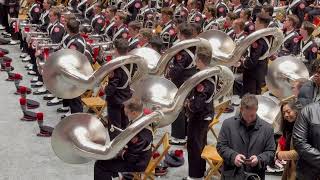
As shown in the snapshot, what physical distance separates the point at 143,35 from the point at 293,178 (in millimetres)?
4229

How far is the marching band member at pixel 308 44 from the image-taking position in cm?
958

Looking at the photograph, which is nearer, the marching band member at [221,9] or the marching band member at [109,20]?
the marching band member at [109,20]

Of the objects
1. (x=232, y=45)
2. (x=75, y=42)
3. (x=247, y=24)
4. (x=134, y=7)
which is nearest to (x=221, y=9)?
(x=134, y=7)

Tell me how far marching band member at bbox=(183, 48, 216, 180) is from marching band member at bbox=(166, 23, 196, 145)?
1089mm

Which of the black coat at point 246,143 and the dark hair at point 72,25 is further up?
the dark hair at point 72,25

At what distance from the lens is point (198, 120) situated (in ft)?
24.1

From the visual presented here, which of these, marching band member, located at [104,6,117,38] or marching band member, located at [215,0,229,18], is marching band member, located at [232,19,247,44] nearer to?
marching band member, located at [104,6,117,38]

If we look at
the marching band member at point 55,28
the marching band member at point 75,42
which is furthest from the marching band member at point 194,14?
the marching band member at point 75,42

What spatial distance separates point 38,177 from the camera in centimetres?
761

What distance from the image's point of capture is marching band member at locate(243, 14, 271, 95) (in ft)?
30.2

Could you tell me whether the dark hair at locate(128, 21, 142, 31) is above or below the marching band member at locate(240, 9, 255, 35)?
above

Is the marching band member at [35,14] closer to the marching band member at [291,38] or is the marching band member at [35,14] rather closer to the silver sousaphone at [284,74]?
the marching band member at [291,38]

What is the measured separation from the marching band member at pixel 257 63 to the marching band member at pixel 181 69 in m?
1.07

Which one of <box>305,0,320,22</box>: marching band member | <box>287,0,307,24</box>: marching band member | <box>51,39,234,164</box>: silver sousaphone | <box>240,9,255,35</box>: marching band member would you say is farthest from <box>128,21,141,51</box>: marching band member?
<box>287,0,307,24</box>: marching band member
